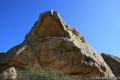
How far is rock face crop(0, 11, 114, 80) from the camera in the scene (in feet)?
105

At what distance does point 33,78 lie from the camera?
79.4 ft

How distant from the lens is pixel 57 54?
1272 inches

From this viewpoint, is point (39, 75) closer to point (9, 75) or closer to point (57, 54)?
point (9, 75)

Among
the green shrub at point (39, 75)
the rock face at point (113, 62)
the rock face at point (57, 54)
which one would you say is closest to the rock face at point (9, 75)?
the green shrub at point (39, 75)

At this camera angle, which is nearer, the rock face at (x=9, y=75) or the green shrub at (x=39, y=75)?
the rock face at (x=9, y=75)

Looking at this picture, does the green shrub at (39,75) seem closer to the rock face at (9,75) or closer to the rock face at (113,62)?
the rock face at (9,75)

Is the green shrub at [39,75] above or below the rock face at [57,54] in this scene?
below

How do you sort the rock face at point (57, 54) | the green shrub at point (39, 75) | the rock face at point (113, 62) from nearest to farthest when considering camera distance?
the green shrub at point (39, 75)
the rock face at point (57, 54)
the rock face at point (113, 62)

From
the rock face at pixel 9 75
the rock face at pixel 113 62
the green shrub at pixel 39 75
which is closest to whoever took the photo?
the rock face at pixel 9 75

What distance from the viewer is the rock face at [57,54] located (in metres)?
32.1

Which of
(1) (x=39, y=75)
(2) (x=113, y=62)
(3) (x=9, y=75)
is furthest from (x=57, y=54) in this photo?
(2) (x=113, y=62)

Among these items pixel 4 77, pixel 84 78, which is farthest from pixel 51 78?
pixel 84 78

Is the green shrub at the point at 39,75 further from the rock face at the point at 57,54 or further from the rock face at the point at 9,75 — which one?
the rock face at the point at 57,54

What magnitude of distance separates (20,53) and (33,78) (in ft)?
30.9
